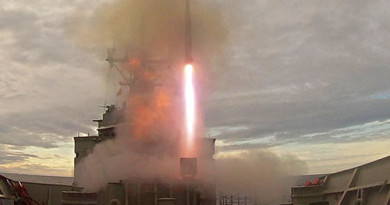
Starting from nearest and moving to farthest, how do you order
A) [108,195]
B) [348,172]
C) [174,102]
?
[348,172]
[108,195]
[174,102]

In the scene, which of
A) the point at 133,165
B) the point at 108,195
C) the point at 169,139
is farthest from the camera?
the point at 169,139

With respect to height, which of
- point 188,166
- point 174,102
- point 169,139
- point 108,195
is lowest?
point 108,195

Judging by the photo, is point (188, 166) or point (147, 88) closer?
point (188, 166)

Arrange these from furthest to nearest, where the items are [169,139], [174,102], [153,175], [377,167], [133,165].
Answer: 1. [174,102]
2. [169,139]
3. [133,165]
4. [153,175]
5. [377,167]

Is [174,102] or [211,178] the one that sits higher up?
[174,102]

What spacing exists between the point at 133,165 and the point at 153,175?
222 cm

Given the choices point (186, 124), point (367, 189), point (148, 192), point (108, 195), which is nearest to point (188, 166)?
point (148, 192)

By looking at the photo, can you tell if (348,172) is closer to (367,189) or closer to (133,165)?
(367,189)

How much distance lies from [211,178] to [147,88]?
9.14m

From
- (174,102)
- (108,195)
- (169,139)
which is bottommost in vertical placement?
(108,195)

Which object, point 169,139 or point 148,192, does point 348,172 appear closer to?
point 148,192

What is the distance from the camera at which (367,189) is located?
1658cm

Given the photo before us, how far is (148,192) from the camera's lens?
2377cm

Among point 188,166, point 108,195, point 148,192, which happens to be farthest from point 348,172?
point 108,195
